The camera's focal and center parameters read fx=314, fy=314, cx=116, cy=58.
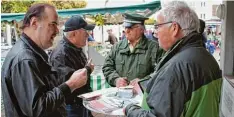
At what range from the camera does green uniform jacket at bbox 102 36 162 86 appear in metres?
3.63

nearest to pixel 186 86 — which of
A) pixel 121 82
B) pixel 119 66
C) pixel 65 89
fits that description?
pixel 65 89

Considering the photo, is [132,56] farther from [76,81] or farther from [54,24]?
[54,24]

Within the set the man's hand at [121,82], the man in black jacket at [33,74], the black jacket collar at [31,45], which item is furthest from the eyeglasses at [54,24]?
the man's hand at [121,82]

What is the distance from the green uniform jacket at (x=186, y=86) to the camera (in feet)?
5.22

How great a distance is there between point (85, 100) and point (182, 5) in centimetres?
131

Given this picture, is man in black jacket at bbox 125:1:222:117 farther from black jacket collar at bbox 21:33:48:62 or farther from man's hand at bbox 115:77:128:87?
man's hand at bbox 115:77:128:87

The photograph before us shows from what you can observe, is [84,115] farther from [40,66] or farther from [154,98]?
[154,98]

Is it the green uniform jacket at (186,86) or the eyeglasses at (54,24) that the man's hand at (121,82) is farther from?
the green uniform jacket at (186,86)

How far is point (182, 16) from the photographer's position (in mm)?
1723

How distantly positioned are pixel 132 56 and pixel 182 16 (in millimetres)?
2001

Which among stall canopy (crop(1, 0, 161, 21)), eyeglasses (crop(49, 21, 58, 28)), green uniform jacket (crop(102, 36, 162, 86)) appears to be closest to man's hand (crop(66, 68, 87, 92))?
eyeglasses (crop(49, 21, 58, 28))

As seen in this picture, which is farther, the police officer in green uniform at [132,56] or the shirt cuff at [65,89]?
the police officer in green uniform at [132,56]

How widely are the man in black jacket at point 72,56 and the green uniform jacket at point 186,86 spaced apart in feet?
4.99

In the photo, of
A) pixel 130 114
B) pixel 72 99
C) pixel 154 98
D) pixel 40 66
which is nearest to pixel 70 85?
pixel 40 66
